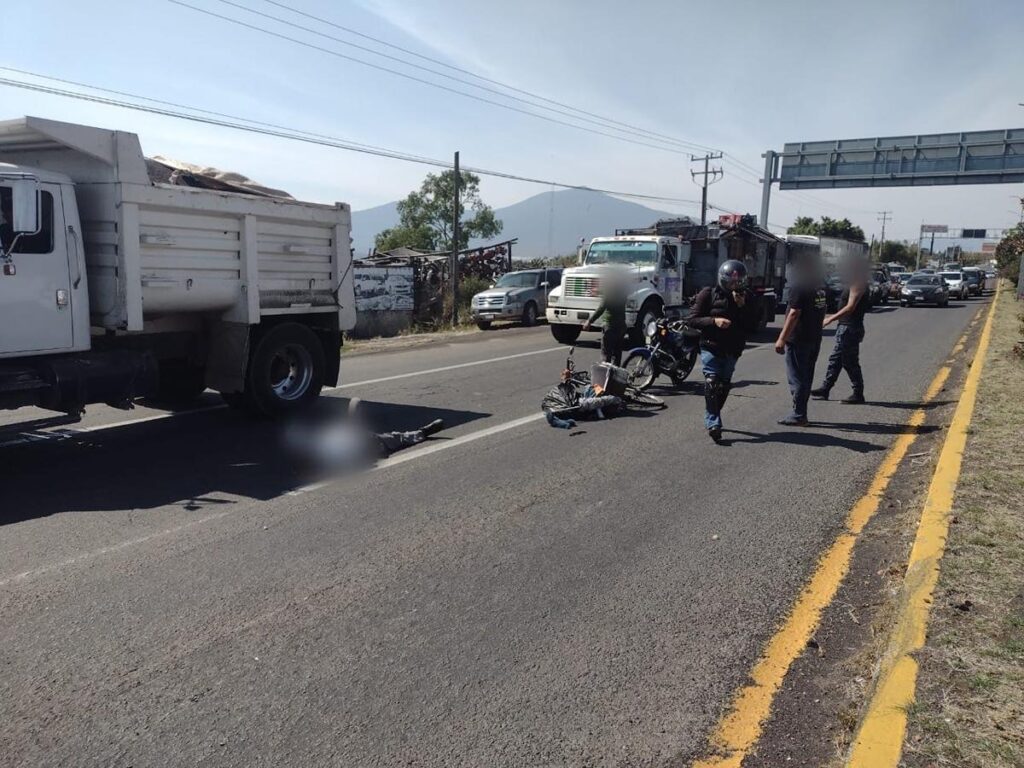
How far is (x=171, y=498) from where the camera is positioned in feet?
18.9

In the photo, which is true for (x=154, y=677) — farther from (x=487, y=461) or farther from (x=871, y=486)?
(x=871, y=486)

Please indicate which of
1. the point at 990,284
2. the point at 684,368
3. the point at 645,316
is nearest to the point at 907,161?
the point at 990,284

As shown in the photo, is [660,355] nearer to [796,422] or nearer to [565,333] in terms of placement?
[796,422]

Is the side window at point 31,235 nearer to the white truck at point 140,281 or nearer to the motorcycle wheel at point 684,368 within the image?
the white truck at point 140,281

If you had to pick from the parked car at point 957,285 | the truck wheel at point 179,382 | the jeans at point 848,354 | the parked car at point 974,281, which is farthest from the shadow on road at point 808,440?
the parked car at point 974,281

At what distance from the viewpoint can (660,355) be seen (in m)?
10.5

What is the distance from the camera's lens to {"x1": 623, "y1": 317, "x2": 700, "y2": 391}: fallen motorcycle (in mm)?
10328

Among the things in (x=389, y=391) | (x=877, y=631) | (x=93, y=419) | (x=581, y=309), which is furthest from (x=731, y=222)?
(x=877, y=631)

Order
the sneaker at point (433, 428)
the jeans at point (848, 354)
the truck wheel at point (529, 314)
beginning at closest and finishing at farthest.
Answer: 1. the sneaker at point (433, 428)
2. the jeans at point (848, 354)
3. the truck wheel at point (529, 314)

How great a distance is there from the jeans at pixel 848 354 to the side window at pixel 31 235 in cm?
852

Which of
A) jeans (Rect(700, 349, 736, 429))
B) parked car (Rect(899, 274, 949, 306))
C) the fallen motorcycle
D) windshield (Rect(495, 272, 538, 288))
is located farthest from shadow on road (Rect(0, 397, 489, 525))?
parked car (Rect(899, 274, 949, 306))

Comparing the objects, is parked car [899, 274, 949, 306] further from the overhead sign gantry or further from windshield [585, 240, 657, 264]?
windshield [585, 240, 657, 264]

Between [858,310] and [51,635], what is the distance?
8801 mm

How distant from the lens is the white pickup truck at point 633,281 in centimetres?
1570
